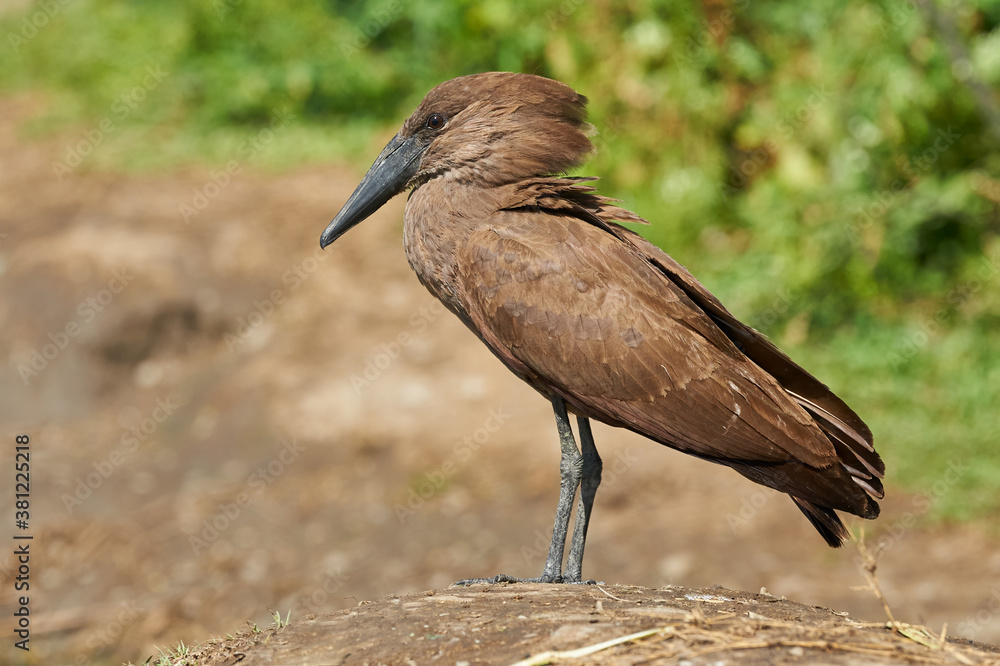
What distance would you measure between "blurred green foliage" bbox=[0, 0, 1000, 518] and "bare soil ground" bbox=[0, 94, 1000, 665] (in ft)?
1.72

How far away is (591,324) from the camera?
12.0 feet

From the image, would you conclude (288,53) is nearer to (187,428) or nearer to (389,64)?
(389,64)

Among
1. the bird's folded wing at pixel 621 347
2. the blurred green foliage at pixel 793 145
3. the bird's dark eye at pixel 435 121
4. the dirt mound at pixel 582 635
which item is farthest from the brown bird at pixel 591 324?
the blurred green foliage at pixel 793 145

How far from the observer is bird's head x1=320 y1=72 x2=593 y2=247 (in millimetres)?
3924

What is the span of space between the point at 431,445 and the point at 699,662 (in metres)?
4.61

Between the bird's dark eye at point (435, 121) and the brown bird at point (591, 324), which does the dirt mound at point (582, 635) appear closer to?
the brown bird at point (591, 324)

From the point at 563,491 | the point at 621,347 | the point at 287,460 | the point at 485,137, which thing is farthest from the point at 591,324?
the point at 287,460

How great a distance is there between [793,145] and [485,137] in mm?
4914

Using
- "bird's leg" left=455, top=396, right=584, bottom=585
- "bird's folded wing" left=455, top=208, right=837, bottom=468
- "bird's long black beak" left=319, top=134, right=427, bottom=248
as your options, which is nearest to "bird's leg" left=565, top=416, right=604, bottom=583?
"bird's leg" left=455, top=396, right=584, bottom=585

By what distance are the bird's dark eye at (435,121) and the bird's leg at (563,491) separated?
119 cm

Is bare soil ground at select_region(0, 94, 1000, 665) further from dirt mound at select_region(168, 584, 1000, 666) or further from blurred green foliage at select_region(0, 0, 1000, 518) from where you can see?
dirt mound at select_region(168, 584, 1000, 666)

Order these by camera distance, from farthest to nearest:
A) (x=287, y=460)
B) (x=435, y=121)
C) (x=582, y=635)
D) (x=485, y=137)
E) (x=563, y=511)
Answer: (x=287, y=460), (x=435, y=121), (x=485, y=137), (x=563, y=511), (x=582, y=635)

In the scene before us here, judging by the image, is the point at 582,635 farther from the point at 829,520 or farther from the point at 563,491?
the point at 829,520

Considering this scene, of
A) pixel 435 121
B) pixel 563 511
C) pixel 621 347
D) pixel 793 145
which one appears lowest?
pixel 563 511
